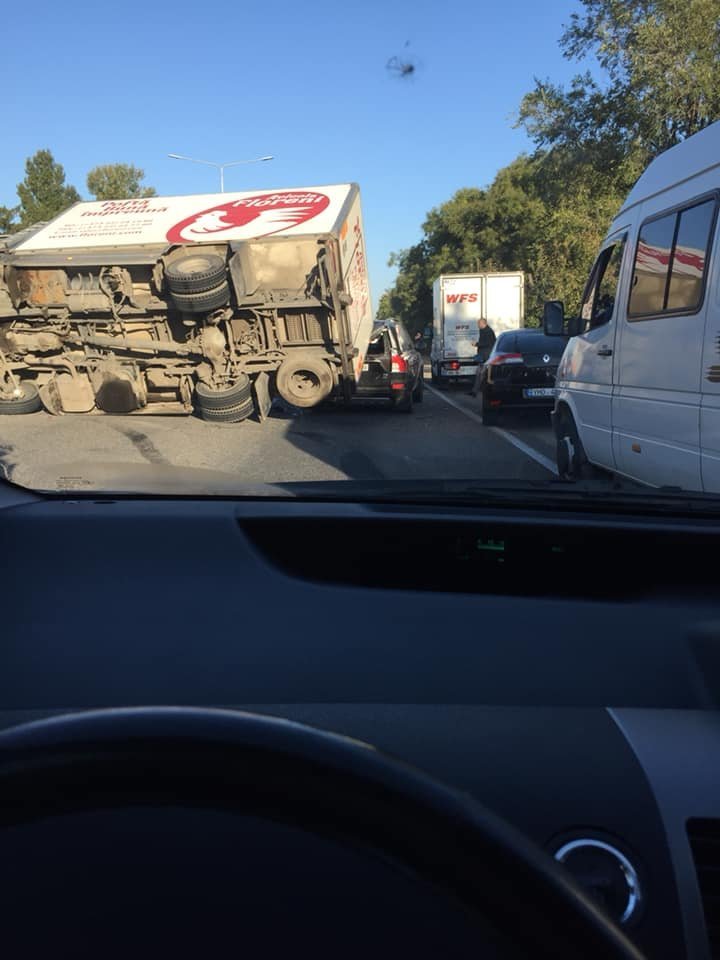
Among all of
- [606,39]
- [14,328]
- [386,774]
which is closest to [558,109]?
[606,39]

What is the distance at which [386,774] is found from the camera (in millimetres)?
925

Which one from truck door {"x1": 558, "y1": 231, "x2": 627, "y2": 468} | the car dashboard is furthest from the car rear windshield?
the car dashboard

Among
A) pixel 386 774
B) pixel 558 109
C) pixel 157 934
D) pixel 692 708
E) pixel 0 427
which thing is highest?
pixel 558 109

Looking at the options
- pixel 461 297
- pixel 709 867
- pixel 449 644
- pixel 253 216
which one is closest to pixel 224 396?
pixel 253 216

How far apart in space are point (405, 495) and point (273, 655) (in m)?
0.73

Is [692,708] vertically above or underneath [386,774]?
underneath

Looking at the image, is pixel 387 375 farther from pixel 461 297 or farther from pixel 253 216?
pixel 461 297

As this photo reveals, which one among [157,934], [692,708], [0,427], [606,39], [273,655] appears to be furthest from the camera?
[606,39]

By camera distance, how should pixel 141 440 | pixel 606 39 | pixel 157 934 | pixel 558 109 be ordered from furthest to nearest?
pixel 558 109, pixel 606 39, pixel 141 440, pixel 157 934

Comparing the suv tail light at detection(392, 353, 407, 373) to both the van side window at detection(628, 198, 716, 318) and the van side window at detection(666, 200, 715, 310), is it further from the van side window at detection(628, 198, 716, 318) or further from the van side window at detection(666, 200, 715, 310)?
the van side window at detection(666, 200, 715, 310)

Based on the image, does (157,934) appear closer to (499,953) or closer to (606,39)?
(499,953)

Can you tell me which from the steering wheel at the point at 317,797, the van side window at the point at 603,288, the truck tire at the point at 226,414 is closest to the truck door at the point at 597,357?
the van side window at the point at 603,288

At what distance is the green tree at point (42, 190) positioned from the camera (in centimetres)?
6053

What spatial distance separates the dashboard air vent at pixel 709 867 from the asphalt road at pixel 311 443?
3856mm
